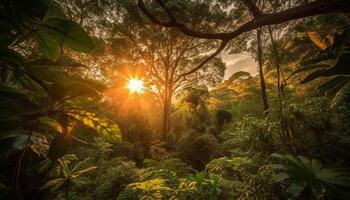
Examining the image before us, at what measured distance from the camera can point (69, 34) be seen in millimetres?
596

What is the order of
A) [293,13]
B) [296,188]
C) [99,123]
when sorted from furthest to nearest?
[296,188]
[293,13]
[99,123]

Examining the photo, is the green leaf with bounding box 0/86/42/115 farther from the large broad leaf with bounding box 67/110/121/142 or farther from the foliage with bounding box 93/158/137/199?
Answer: the foliage with bounding box 93/158/137/199

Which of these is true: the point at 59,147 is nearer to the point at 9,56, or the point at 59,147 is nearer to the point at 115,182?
the point at 9,56

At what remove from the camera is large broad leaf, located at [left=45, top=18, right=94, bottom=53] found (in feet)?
1.86

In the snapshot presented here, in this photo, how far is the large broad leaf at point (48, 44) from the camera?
58 cm

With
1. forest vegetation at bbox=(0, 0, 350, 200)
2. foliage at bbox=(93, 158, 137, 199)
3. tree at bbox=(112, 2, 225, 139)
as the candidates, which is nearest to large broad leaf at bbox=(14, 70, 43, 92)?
forest vegetation at bbox=(0, 0, 350, 200)

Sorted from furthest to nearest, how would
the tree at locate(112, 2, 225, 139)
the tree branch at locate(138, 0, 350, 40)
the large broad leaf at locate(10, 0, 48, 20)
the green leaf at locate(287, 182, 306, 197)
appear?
the tree at locate(112, 2, 225, 139)
the green leaf at locate(287, 182, 306, 197)
the tree branch at locate(138, 0, 350, 40)
the large broad leaf at locate(10, 0, 48, 20)

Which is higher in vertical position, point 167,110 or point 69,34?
point 167,110

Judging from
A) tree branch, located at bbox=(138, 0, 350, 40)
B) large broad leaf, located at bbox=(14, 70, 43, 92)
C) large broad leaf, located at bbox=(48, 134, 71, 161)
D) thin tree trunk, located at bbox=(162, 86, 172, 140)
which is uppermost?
thin tree trunk, located at bbox=(162, 86, 172, 140)

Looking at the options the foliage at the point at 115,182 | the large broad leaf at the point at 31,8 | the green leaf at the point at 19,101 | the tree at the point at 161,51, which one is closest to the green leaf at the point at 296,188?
the green leaf at the point at 19,101

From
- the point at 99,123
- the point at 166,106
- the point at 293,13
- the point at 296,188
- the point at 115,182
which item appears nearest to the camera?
the point at 99,123

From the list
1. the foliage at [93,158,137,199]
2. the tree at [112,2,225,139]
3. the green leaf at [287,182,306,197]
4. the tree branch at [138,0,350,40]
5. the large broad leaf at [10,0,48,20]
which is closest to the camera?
the large broad leaf at [10,0,48,20]

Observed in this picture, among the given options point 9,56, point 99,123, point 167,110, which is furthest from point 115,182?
point 167,110

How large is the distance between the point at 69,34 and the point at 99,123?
308 millimetres
